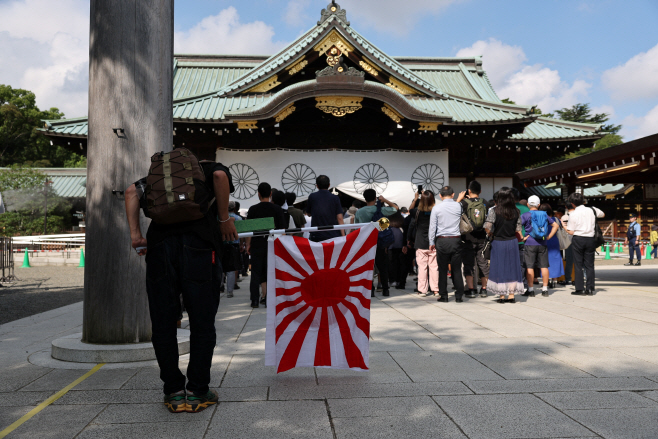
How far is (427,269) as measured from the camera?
8.73m

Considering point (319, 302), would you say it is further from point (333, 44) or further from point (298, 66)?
point (333, 44)

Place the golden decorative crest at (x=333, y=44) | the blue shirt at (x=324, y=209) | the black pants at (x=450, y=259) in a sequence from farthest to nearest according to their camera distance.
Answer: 1. the golden decorative crest at (x=333, y=44)
2. the black pants at (x=450, y=259)
3. the blue shirt at (x=324, y=209)

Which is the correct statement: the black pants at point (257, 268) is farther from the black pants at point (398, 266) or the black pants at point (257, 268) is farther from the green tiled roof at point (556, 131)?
the green tiled roof at point (556, 131)

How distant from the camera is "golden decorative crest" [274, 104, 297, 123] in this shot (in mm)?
12943

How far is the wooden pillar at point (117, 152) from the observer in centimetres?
412

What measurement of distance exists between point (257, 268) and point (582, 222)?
538 cm

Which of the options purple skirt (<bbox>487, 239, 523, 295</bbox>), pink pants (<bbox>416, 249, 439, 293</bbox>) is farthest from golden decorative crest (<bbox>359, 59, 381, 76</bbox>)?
purple skirt (<bbox>487, 239, 523, 295</bbox>)

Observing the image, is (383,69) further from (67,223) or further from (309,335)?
(67,223)

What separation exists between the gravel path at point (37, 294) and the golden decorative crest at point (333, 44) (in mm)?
8353

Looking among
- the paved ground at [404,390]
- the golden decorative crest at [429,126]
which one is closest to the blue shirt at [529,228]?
the paved ground at [404,390]

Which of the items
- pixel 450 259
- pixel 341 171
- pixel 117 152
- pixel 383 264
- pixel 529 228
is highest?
pixel 341 171

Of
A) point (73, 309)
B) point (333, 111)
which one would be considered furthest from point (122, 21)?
point (333, 111)

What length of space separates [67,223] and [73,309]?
23.4 metres

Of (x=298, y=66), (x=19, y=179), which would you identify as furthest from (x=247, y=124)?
(x=19, y=179)
